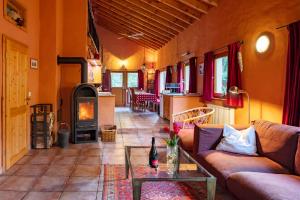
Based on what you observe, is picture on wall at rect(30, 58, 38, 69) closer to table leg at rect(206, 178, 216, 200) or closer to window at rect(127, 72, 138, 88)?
table leg at rect(206, 178, 216, 200)

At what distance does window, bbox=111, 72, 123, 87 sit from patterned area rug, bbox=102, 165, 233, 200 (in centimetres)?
1161

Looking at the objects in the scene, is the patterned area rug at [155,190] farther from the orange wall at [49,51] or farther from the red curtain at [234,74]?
the orange wall at [49,51]

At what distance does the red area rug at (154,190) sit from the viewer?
3.14 m

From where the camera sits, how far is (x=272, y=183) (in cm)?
235

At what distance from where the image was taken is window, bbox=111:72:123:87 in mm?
15172

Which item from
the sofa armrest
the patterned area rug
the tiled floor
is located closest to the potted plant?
the patterned area rug

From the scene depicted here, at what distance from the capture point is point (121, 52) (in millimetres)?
14859

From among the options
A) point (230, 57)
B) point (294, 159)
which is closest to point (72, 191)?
point (294, 159)

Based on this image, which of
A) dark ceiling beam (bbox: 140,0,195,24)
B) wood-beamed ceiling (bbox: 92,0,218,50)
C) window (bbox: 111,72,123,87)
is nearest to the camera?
wood-beamed ceiling (bbox: 92,0,218,50)

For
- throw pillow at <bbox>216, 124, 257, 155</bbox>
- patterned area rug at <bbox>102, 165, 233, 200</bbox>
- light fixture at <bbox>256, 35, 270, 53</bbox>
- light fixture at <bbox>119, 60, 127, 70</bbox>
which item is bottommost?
patterned area rug at <bbox>102, 165, 233, 200</bbox>

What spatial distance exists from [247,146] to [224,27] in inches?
136

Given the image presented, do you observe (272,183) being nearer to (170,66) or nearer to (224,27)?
(224,27)

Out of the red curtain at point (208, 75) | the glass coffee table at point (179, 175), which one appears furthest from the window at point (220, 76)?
the glass coffee table at point (179, 175)

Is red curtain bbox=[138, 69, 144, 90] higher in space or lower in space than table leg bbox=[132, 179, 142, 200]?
higher
